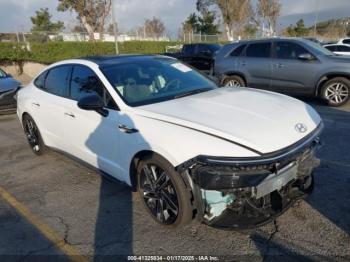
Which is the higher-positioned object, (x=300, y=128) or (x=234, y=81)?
(x=300, y=128)

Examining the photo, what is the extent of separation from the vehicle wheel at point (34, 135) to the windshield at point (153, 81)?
6.96ft

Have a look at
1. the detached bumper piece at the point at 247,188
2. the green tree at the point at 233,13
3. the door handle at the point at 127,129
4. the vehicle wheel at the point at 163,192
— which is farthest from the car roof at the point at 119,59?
the green tree at the point at 233,13

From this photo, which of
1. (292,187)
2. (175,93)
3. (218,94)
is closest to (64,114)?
(175,93)

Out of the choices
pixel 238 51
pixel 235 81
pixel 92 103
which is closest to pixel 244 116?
pixel 92 103

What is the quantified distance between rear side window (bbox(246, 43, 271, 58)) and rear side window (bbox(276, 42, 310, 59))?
0.88 ft

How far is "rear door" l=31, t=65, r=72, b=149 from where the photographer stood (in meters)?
4.46

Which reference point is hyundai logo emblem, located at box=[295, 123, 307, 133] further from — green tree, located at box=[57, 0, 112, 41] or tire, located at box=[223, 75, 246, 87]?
green tree, located at box=[57, 0, 112, 41]

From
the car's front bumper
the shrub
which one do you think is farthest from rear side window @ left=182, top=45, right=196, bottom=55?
the car's front bumper

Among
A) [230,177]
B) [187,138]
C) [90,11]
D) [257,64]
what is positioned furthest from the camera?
[90,11]

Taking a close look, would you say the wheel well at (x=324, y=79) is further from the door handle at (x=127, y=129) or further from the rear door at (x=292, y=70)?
the door handle at (x=127, y=129)

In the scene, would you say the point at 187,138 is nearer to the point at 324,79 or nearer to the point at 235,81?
the point at 324,79

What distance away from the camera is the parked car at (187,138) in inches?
106

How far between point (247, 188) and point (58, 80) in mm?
3170

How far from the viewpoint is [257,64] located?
29.4 ft
